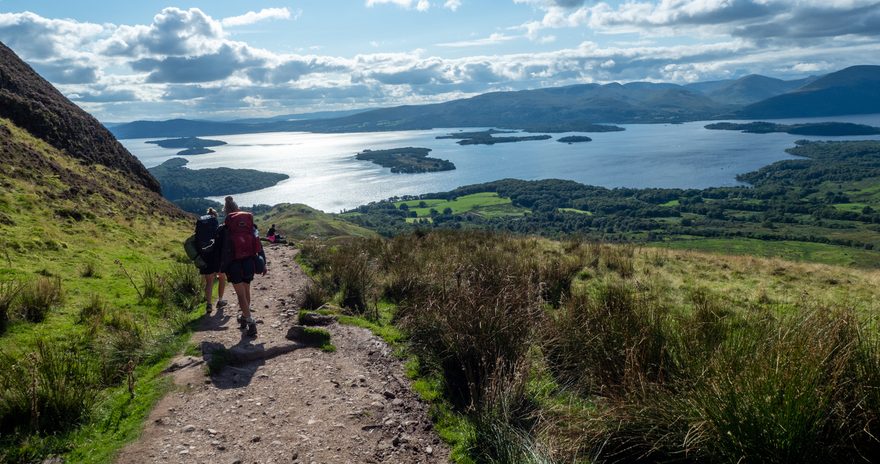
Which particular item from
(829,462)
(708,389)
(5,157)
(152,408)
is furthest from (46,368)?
(5,157)

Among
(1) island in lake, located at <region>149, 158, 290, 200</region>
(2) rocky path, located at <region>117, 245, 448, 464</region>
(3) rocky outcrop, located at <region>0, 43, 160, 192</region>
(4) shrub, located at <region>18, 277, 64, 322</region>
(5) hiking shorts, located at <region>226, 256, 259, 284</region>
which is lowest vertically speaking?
(1) island in lake, located at <region>149, 158, 290, 200</region>

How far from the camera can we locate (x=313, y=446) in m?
4.82

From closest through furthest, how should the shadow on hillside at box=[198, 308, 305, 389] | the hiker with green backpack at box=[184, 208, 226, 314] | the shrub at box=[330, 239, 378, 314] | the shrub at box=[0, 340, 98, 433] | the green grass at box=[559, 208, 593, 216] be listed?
1. the shrub at box=[0, 340, 98, 433]
2. the shadow on hillside at box=[198, 308, 305, 389]
3. the hiker with green backpack at box=[184, 208, 226, 314]
4. the shrub at box=[330, 239, 378, 314]
5. the green grass at box=[559, 208, 593, 216]

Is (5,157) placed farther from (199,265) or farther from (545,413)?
(545,413)

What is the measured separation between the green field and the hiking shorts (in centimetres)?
9533

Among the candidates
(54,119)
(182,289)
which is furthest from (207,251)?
(54,119)

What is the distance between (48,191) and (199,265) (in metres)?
11.5

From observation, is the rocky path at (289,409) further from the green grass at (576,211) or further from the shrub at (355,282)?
the green grass at (576,211)

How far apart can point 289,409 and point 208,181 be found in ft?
549

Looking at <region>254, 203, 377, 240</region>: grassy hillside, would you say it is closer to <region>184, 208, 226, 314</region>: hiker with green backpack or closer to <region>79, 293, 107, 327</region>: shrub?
<region>184, 208, 226, 314</region>: hiker with green backpack

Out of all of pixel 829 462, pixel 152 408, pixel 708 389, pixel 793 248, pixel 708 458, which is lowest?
pixel 793 248

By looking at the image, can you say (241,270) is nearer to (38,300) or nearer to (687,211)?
(38,300)

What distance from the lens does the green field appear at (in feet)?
351

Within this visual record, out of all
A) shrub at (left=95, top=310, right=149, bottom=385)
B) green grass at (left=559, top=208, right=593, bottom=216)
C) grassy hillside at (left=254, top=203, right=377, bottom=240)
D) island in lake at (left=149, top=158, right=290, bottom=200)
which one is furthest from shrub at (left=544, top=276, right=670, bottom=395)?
island in lake at (left=149, top=158, right=290, bottom=200)
